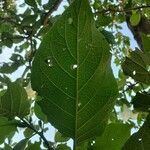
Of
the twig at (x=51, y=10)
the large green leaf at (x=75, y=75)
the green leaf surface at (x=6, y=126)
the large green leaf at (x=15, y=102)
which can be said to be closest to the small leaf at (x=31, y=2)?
the twig at (x=51, y=10)

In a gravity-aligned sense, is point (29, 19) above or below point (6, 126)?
Answer: above

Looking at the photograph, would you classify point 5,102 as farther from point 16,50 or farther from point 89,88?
point 16,50

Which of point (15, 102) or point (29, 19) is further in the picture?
point (29, 19)

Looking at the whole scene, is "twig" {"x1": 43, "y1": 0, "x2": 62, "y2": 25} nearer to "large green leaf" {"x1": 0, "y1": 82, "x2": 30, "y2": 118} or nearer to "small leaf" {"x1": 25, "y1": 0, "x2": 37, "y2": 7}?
"small leaf" {"x1": 25, "y1": 0, "x2": 37, "y2": 7}

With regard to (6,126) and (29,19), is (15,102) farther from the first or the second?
(29,19)

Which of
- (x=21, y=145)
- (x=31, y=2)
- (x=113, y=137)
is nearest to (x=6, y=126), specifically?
(x=21, y=145)

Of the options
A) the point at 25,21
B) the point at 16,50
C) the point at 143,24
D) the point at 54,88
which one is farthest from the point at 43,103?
the point at 143,24

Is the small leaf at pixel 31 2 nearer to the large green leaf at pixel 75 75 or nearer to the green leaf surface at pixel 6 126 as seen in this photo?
the green leaf surface at pixel 6 126
